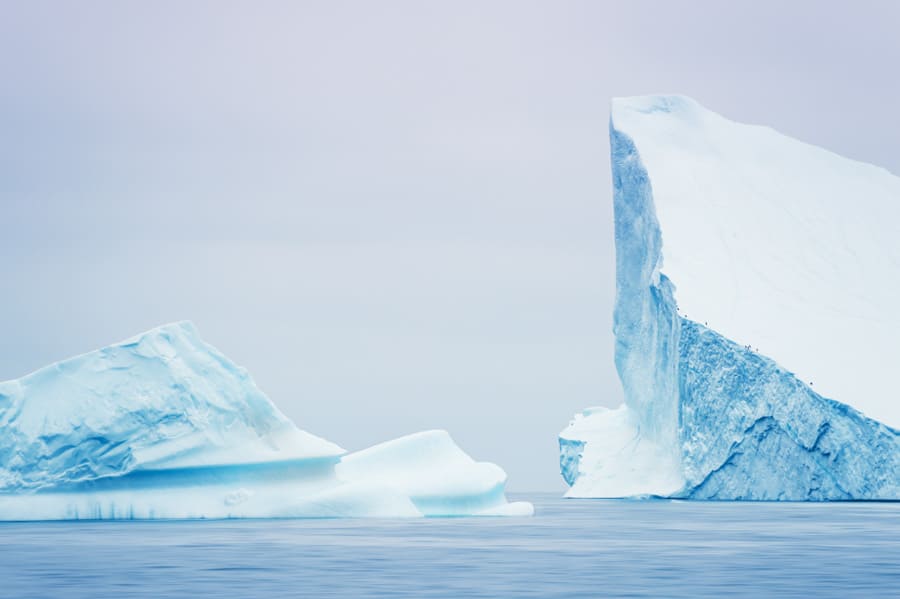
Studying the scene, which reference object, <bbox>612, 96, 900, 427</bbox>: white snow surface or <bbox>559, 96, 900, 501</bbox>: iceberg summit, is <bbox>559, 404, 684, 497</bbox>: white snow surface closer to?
<bbox>559, 96, 900, 501</bbox>: iceberg summit

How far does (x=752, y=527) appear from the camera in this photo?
22828 millimetres

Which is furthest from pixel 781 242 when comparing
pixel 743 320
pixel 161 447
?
pixel 161 447

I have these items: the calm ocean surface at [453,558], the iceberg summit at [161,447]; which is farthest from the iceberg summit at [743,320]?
the iceberg summit at [161,447]

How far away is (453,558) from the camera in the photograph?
16547mm

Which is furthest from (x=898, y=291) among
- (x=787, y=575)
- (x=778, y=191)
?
(x=787, y=575)

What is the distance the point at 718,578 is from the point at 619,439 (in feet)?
92.2

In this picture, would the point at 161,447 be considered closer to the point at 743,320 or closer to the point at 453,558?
the point at 453,558

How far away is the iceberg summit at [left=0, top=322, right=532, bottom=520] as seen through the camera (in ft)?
73.1

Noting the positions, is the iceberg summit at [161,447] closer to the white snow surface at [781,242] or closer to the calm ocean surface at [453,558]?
the calm ocean surface at [453,558]

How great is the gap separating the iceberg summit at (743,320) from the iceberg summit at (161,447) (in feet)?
38.2

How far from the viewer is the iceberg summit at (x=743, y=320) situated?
106 ft

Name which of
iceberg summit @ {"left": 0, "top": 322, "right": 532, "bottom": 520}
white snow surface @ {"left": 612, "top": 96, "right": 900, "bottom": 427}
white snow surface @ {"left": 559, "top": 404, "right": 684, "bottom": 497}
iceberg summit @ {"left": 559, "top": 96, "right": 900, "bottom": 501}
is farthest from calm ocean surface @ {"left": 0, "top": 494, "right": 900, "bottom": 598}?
white snow surface @ {"left": 559, "top": 404, "right": 684, "bottom": 497}

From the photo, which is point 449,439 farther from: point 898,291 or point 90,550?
point 898,291

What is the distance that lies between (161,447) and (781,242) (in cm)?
2375
